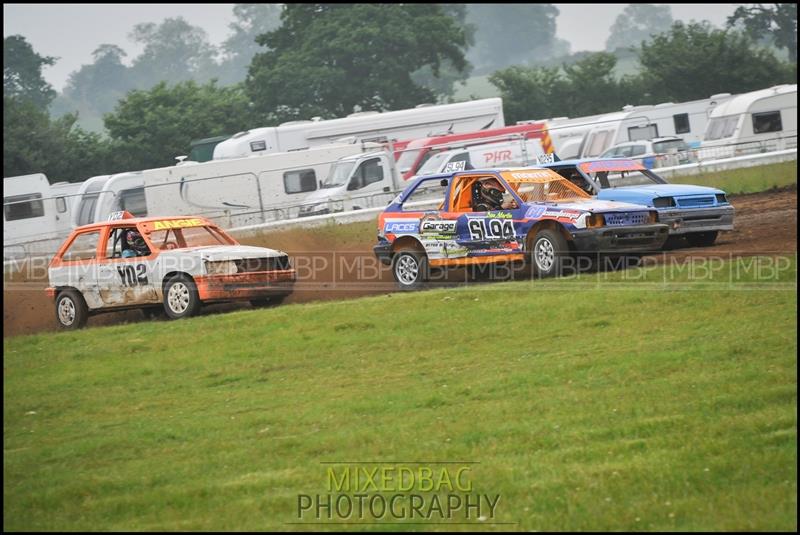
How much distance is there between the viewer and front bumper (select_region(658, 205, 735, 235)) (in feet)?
52.4

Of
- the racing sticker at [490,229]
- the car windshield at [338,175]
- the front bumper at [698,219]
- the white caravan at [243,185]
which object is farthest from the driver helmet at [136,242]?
the car windshield at [338,175]

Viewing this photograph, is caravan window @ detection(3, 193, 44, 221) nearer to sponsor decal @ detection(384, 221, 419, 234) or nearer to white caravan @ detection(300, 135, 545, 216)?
white caravan @ detection(300, 135, 545, 216)

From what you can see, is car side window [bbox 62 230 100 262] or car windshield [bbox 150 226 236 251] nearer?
car windshield [bbox 150 226 236 251]

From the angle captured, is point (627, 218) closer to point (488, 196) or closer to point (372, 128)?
point (488, 196)

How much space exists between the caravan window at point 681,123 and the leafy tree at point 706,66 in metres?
15.6

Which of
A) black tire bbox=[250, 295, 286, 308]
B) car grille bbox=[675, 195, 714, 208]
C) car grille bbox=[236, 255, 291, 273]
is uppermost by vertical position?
car grille bbox=[675, 195, 714, 208]

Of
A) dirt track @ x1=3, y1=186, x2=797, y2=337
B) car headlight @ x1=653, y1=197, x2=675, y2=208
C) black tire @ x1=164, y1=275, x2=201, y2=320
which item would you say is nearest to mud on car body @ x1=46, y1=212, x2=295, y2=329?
black tire @ x1=164, y1=275, x2=201, y2=320

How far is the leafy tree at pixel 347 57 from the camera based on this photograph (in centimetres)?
5622

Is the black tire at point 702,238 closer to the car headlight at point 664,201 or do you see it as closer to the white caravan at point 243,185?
the car headlight at point 664,201

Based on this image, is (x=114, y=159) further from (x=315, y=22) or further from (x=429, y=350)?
(x=429, y=350)

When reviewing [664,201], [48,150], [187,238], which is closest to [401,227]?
[187,238]

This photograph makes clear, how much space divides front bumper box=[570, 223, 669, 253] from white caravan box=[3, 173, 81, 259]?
38.8ft

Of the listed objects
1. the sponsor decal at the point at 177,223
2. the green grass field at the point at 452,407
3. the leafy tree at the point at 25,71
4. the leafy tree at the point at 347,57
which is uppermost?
the leafy tree at the point at 25,71

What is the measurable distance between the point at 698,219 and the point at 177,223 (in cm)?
715
